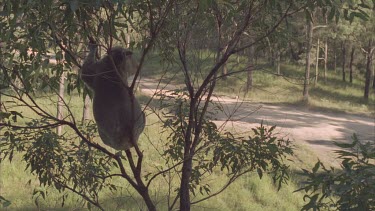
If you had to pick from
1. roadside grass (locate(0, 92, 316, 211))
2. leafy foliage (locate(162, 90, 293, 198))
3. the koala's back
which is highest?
the koala's back

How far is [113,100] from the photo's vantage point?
10.1 ft

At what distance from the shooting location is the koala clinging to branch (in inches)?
117

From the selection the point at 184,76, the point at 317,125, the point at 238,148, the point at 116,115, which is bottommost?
the point at 317,125

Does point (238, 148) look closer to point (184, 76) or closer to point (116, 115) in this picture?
point (184, 76)

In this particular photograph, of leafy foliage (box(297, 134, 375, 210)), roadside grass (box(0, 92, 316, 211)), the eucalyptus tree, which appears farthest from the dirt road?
leafy foliage (box(297, 134, 375, 210))

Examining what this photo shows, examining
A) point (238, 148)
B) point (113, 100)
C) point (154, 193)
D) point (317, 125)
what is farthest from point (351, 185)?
point (317, 125)

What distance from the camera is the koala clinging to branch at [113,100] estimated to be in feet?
9.78

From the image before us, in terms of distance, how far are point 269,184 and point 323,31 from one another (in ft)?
43.1

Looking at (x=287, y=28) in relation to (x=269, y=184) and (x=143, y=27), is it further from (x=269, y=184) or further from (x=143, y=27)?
(x=269, y=184)

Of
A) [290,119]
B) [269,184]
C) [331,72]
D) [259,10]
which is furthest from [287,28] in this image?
[331,72]

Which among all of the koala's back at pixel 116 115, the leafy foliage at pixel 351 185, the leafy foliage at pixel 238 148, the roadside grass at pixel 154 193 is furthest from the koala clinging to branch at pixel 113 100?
the roadside grass at pixel 154 193

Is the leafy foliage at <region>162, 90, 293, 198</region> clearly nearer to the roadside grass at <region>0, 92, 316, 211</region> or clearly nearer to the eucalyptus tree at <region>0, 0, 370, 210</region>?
the eucalyptus tree at <region>0, 0, 370, 210</region>

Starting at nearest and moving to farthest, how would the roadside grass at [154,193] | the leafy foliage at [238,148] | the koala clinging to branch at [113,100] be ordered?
the koala clinging to branch at [113,100], the leafy foliage at [238,148], the roadside grass at [154,193]

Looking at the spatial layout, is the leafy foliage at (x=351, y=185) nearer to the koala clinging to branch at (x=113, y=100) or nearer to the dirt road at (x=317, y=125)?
the koala clinging to branch at (x=113, y=100)
